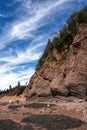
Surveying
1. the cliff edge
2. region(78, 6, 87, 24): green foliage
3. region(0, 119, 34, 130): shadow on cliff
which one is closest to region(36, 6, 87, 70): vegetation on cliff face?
region(78, 6, 87, 24): green foliage

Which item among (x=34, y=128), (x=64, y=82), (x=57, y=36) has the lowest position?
(x=34, y=128)

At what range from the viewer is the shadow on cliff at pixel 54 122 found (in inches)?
813

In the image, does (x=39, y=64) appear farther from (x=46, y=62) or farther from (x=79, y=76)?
(x=79, y=76)

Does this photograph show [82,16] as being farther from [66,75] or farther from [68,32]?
[66,75]

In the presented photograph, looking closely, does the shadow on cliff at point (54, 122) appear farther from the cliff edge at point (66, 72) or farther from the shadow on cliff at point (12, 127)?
the cliff edge at point (66, 72)

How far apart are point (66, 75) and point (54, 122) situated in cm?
2311

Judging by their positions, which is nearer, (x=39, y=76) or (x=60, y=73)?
(x=60, y=73)

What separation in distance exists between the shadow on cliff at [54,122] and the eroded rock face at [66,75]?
16.5 meters

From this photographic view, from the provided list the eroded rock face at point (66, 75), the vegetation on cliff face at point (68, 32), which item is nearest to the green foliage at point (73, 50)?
the eroded rock face at point (66, 75)

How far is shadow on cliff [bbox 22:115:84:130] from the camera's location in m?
20.7

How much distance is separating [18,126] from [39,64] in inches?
1533

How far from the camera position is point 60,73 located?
47.5m

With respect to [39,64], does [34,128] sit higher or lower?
lower

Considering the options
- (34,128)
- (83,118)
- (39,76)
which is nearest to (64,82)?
(39,76)
